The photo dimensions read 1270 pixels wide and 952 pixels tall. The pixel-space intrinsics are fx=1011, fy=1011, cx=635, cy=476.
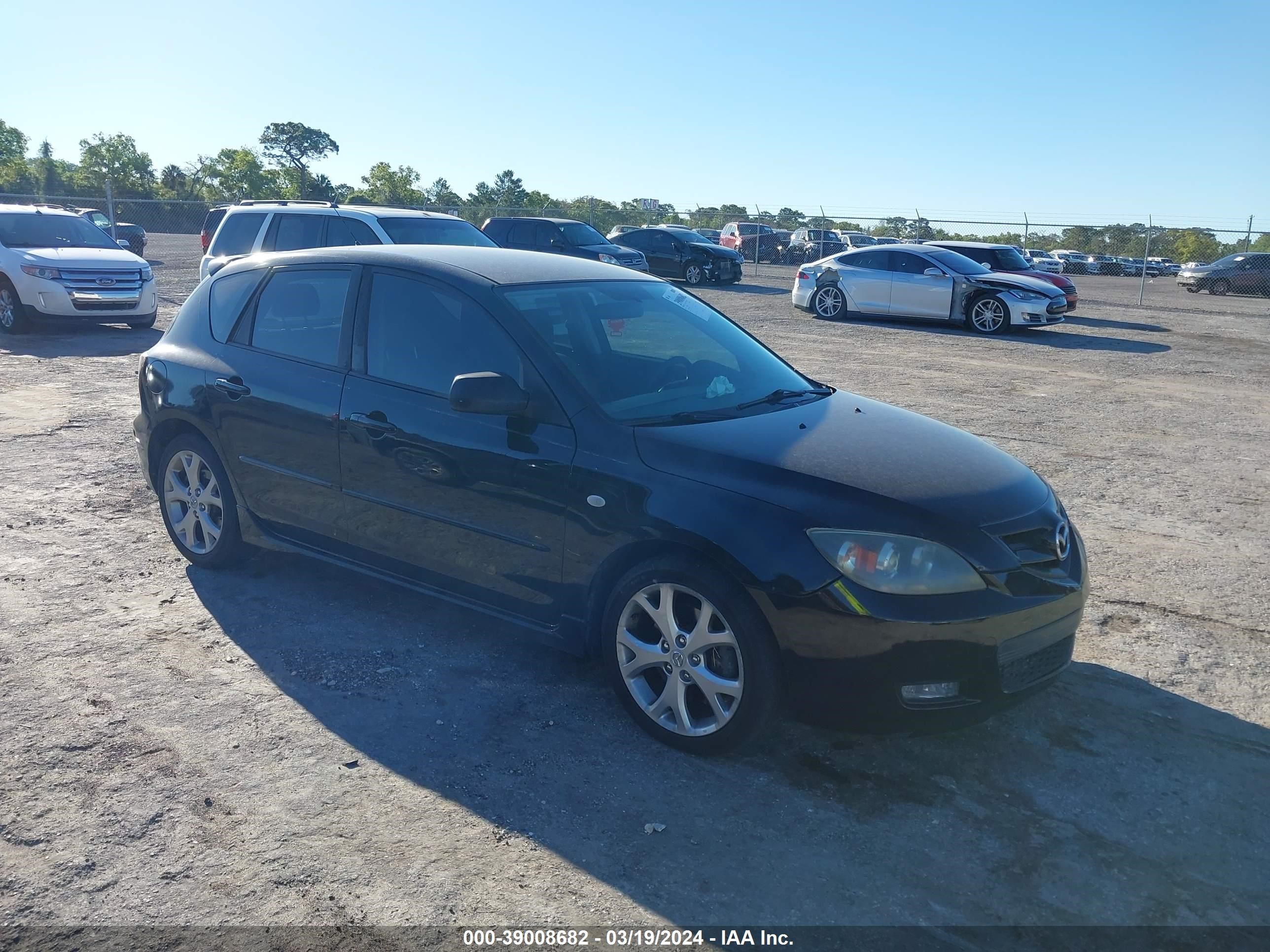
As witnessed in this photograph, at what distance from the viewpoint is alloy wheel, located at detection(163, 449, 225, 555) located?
5250mm

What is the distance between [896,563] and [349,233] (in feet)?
33.0

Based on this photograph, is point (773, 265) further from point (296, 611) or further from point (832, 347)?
point (296, 611)

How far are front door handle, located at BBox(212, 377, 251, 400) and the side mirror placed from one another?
1.55m

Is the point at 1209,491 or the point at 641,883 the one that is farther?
the point at 1209,491

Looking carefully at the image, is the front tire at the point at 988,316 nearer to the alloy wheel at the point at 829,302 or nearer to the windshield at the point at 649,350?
the alloy wheel at the point at 829,302

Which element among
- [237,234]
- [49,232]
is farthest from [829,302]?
[49,232]

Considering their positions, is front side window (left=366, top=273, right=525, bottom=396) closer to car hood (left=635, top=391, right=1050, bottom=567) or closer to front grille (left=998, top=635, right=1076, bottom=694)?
car hood (left=635, top=391, right=1050, bottom=567)

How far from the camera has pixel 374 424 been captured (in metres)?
4.41

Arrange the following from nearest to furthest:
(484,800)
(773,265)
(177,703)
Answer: (484,800) < (177,703) < (773,265)

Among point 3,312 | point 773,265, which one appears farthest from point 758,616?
point 773,265

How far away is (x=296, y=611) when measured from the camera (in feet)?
16.0

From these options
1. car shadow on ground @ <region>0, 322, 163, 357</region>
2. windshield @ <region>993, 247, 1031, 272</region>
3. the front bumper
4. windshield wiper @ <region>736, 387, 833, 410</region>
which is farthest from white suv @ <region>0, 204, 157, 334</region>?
windshield @ <region>993, 247, 1031, 272</region>

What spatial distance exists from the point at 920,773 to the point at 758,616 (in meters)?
0.85

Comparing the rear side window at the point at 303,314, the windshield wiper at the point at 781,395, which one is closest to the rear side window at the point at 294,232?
the rear side window at the point at 303,314
